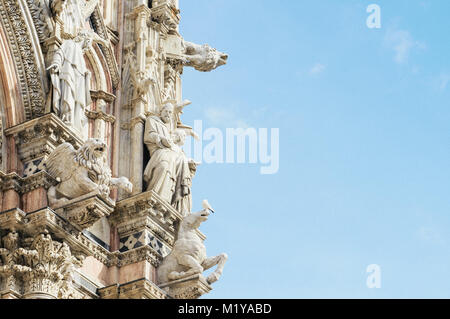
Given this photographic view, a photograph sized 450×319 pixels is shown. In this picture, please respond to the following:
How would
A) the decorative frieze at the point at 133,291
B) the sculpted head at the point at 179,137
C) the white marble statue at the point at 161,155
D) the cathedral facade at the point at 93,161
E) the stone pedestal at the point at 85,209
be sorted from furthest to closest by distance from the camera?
1. the sculpted head at the point at 179,137
2. the white marble statue at the point at 161,155
3. the decorative frieze at the point at 133,291
4. the stone pedestal at the point at 85,209
5. the cathedral facade at the point at 93,161

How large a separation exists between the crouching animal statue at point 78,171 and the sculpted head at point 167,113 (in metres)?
3.08

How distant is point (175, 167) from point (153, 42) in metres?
3.06

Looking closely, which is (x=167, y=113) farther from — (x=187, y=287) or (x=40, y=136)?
(x=187, y=287)

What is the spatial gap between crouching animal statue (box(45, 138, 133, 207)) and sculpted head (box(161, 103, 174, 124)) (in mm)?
3077

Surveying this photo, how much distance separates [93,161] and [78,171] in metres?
0.29

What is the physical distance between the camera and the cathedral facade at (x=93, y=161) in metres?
18.1

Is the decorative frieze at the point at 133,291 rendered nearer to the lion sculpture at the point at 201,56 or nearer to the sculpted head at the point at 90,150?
the sculpted head at the point at 90,150

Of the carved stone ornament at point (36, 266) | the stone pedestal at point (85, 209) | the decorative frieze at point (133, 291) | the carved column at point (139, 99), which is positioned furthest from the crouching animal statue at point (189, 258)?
the carved stone ornament at point (36, 266)

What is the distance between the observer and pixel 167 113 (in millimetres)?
22031

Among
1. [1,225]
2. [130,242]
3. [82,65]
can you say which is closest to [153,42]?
[82,65]

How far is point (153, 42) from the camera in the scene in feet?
76.5

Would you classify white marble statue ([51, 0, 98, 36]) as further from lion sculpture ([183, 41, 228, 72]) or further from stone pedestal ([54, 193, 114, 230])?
stone pedestal ([54, 193, 114, 230])

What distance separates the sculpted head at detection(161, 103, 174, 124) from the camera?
72.1ft

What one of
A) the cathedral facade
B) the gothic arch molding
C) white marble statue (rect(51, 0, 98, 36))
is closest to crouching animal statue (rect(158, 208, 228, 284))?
the cathedral facade
